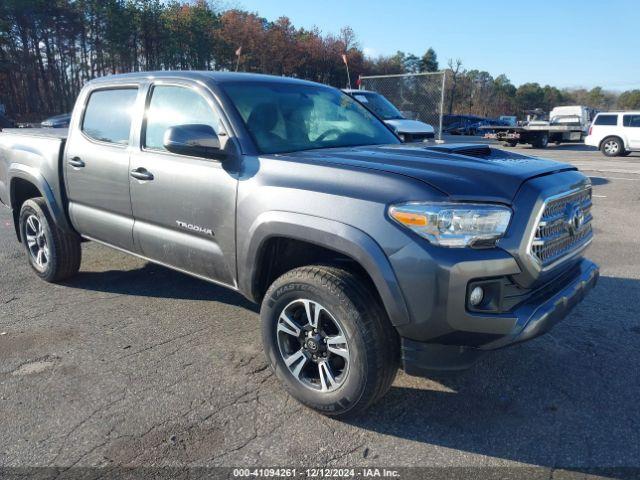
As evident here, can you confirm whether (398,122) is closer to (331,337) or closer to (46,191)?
(46,191)

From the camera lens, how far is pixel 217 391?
3.07 metres

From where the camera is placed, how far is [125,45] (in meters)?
36.2

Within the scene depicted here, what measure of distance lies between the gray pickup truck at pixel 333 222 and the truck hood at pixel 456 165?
1 cm

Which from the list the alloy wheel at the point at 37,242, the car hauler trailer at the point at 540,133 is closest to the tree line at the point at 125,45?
the car hauler trailer at the point at 540,133

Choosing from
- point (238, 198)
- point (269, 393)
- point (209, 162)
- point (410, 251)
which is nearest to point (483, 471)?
point (410, 251)

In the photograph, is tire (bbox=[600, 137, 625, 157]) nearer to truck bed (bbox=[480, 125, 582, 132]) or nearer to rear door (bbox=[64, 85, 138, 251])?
truck bed (bbox=[480, 125, 582, 132])

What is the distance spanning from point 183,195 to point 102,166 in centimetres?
107

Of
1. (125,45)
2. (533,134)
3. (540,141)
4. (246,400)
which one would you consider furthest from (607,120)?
(125,45)

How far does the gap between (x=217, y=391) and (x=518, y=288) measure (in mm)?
1786

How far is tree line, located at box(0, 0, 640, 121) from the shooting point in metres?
33.2

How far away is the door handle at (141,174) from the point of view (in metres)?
3.64

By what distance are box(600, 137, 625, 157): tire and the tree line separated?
716 inches

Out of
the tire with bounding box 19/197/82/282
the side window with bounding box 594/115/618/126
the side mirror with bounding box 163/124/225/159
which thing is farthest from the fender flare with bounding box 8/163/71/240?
the side window with bounding box 594/115/618/126

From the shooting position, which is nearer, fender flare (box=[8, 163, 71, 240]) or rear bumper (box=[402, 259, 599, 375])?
rear bumper (box=[402, 259, 599, 375])
